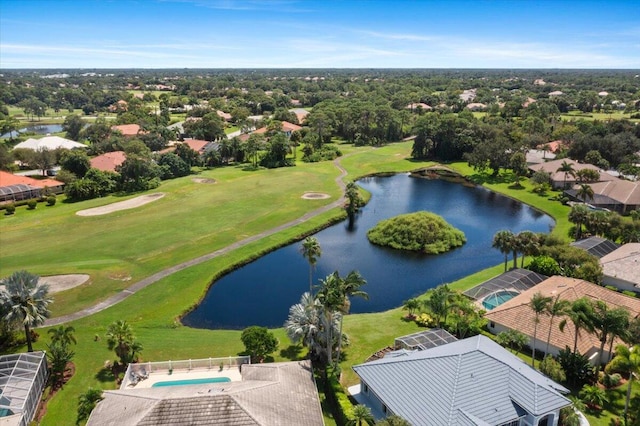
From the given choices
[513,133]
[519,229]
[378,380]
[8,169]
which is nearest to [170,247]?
[378,380]

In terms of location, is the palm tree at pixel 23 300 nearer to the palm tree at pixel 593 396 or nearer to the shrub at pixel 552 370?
the shrub at pixel 552 370

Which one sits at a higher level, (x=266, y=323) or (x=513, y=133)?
(x=513, y=133)

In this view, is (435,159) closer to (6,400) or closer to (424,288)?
(424,288)

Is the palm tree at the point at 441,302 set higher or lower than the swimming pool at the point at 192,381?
higher

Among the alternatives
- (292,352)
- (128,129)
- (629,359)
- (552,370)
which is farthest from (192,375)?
(128,129)

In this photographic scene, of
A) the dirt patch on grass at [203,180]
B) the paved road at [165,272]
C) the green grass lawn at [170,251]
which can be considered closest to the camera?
the green grass lawn at [170,251]

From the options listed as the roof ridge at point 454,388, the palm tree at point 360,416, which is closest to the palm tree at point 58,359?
the palm tree at point 360,416

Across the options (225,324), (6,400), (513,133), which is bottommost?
(225,324)
